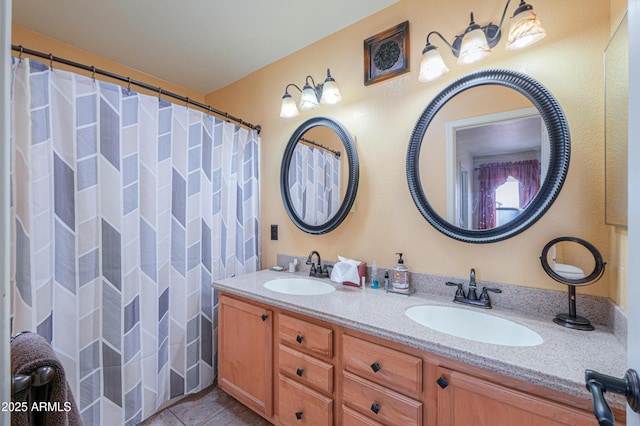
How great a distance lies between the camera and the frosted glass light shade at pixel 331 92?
1.75 meters

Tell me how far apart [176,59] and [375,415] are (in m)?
2.67

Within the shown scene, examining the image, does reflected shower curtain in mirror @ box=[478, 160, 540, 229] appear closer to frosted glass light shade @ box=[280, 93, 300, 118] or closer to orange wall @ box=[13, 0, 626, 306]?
orange wall @ box=[13, 0, 626, 306]

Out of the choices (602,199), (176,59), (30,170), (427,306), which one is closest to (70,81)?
(30,170)

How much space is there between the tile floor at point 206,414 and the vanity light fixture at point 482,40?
7.27 ft

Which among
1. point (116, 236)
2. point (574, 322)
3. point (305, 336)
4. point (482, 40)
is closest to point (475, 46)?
point (482, 40)

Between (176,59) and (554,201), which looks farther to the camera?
(176,59)

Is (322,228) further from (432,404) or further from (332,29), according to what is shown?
(332,29)

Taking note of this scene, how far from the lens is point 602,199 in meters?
1.09

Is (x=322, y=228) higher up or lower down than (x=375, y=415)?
higher up

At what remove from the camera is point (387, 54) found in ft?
5.37

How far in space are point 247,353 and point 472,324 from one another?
1.22 meters

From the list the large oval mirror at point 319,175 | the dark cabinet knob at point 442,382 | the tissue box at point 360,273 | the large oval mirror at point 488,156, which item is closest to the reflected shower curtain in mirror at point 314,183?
the large oval mirror at point 319,175

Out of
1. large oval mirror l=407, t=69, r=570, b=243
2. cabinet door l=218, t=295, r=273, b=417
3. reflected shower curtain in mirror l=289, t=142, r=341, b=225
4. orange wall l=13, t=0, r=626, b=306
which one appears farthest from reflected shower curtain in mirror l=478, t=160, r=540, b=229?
cabinet door l=218, t=295, r=273, b=417

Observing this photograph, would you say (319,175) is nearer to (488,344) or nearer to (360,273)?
(360,273)
